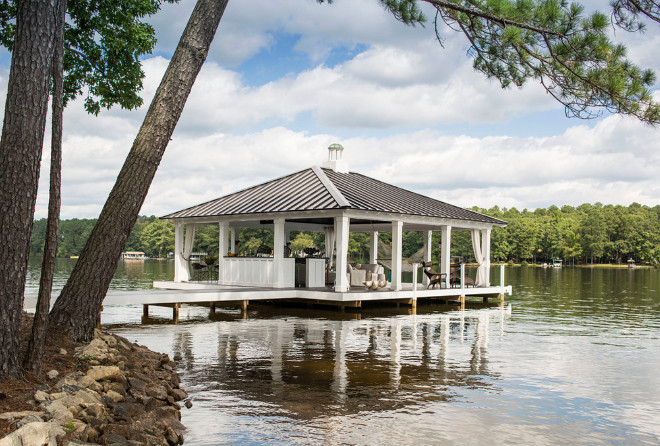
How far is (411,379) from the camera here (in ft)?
27.8

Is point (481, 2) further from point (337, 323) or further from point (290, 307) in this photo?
point (290, 307)

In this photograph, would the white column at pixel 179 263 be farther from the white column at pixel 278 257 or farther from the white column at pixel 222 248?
the white column at pixel 278 257

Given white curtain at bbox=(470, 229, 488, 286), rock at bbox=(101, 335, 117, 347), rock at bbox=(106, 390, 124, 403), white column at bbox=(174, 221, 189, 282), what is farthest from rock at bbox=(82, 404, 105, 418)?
white curtain at bbox=(470, 229, 488, 286)

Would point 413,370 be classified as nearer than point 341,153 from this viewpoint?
Yes

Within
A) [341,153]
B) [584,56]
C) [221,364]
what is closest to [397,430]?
[221,364]

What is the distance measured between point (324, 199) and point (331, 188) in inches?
42.3

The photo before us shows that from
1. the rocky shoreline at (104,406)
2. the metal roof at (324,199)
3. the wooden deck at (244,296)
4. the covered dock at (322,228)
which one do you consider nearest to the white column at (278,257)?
the covered dock at (322,228)

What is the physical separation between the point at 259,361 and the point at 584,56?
6.31 meters

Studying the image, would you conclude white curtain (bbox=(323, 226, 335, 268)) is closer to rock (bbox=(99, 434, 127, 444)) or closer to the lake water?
the lake water

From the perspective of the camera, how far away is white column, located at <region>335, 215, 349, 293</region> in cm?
1705

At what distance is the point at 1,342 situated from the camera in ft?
18.7

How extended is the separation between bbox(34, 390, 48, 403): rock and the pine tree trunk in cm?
75

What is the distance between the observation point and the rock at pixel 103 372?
6.33m

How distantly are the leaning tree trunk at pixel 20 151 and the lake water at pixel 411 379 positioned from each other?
6.18 feet
